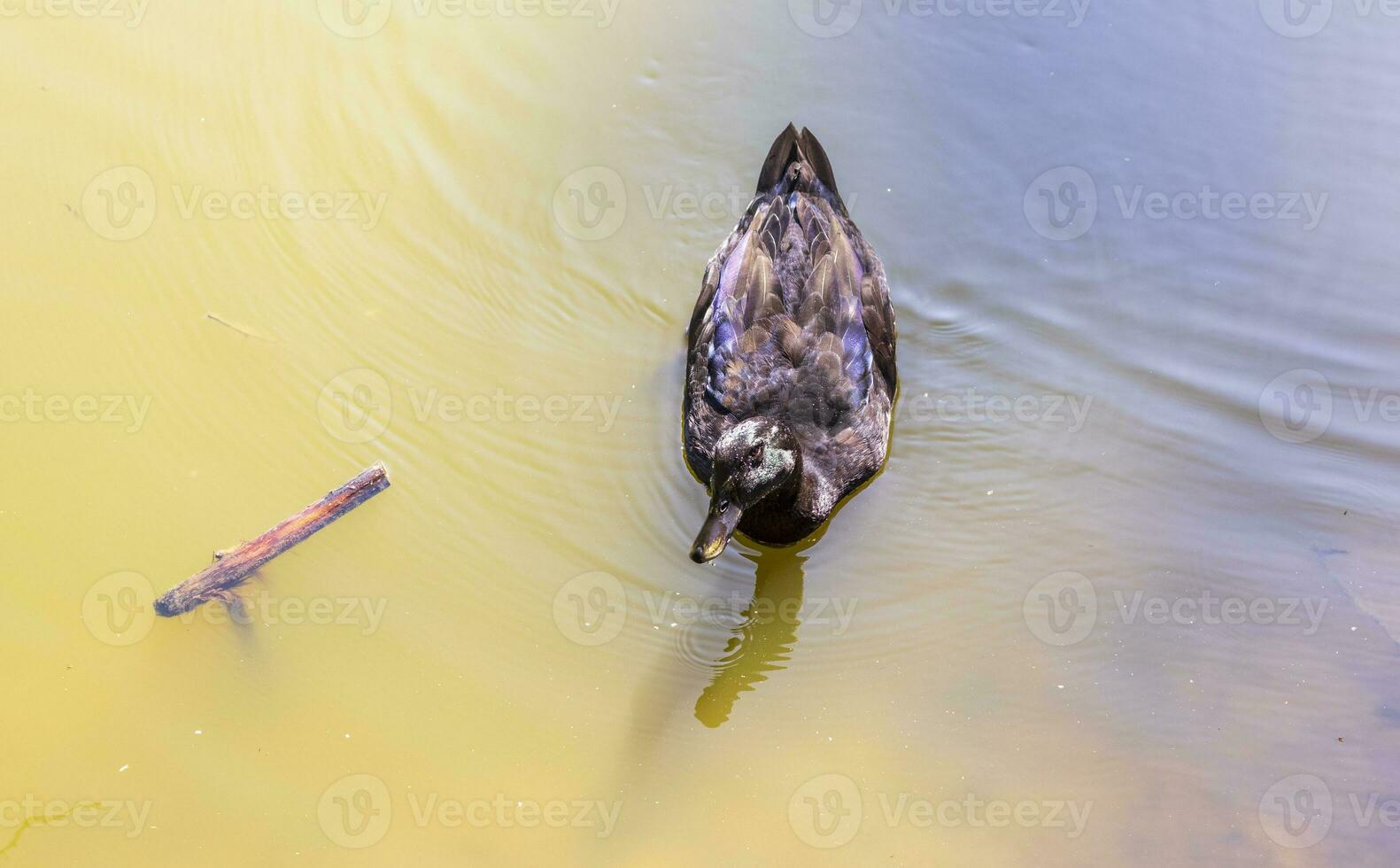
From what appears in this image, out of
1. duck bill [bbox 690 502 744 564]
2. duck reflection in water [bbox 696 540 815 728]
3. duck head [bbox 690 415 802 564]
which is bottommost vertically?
duck reflection in water [bbox 696 540 815 728]

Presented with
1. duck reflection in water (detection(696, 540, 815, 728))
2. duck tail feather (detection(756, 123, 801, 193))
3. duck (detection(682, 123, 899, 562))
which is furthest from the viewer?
duck tail feather (detection(756, 123, 801, 193))

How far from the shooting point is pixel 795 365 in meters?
5.11

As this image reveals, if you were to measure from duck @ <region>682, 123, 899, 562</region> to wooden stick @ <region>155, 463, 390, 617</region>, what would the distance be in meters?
1.63

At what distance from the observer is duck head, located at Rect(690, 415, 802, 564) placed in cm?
442

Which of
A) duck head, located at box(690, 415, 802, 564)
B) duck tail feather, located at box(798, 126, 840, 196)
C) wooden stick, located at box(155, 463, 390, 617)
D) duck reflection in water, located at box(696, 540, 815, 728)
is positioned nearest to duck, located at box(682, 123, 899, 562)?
duck head, located at box(690, 415, 802, 564)

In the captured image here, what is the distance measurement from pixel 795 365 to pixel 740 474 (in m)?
0.88

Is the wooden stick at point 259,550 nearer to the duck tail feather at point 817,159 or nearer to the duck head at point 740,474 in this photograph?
the duck head at point 740,474

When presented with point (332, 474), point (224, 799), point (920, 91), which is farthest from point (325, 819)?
point (920, 91)

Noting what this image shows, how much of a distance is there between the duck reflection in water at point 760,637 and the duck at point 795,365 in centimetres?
14

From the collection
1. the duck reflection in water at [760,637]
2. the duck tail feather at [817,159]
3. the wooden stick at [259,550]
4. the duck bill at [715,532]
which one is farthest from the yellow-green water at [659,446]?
the duck bill at [715,532]

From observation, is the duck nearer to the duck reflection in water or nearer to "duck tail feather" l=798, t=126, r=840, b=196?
the duck reflection in water

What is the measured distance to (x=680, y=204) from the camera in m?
6.23

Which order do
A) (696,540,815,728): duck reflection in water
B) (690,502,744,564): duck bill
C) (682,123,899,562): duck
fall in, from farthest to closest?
(682,123,899,562): duck
(696,540,815,728): duck reflection in water
(690,502,744,564): duck bill

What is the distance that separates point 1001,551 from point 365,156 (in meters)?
4.33
